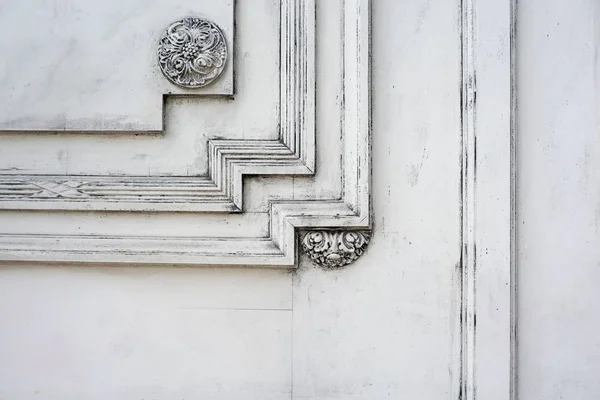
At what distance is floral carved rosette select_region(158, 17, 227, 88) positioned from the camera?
140 centimetres

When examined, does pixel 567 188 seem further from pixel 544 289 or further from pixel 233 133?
pixel 233 133

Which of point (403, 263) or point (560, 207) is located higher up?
point (560, 207)

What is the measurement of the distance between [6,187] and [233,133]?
1.76 ft

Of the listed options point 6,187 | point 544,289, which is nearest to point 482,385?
point 544,289

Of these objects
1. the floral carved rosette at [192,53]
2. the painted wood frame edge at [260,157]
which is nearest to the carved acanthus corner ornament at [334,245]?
the painted wood frame edge at [260,157]

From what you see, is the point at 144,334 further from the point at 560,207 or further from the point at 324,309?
the point at 560,207

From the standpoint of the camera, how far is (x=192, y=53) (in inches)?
55.1

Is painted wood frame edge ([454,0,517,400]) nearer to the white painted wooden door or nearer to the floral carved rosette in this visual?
the white painted wooden door

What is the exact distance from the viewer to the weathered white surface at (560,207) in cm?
139

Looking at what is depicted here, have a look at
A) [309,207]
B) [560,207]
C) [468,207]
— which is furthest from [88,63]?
[560,207]

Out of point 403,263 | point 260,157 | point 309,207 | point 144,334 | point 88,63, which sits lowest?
point 144,334

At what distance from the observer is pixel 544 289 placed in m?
1.40

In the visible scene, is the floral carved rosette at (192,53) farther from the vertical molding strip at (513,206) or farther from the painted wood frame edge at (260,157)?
the vertical molding strip at (513,206)

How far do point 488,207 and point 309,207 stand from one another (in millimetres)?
394
